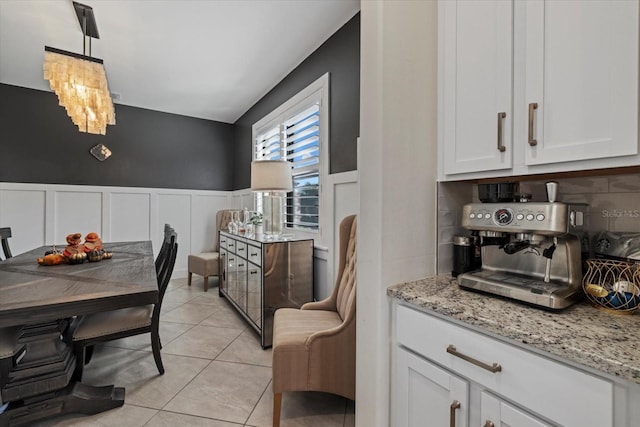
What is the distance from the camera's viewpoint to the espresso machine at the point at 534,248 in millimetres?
908

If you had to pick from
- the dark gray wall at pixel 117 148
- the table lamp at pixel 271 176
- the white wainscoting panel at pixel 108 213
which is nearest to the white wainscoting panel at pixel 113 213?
the white wainscoting panel at pixel 108 213

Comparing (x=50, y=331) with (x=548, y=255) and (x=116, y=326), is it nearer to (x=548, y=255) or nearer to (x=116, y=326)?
(x=116, y=326)

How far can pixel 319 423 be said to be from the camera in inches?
63.4

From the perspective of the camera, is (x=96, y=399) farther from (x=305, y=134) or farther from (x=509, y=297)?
(x=305, y=134)

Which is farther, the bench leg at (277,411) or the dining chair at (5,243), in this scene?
the dining chair at (5,243)

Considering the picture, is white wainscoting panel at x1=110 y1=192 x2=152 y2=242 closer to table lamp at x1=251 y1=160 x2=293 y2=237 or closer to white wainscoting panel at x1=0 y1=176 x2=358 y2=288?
white wainscoting panel at x1=0 y1=176 x2=358 y2=288

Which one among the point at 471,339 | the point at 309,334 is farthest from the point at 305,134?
the point at 471,339

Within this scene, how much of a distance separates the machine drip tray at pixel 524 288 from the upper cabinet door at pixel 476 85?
419 millimetres

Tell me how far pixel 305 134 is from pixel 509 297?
247 centimetres

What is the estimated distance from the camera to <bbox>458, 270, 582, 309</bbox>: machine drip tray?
0.90 metres

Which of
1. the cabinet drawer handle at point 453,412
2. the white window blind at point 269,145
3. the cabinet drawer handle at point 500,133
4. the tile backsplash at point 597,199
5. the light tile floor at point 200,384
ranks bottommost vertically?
the light tile floor at point 200,384

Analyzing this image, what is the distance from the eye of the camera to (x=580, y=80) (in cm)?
88

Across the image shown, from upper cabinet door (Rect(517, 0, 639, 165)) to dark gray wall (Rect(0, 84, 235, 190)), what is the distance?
4.95m

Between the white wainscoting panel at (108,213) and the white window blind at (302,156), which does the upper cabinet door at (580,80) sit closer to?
the white window blind at (302,156)
